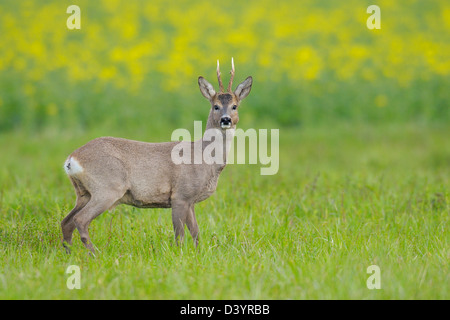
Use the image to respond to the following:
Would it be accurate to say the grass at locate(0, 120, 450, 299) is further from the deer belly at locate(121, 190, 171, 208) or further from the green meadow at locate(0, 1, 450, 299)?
the deer belly at locate(121, 190, 171, 208)

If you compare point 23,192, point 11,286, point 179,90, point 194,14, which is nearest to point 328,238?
point 11,286

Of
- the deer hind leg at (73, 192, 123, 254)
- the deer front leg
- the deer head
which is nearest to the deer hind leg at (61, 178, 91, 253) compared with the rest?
the deer hind leg at (73, 192, 123, 254)

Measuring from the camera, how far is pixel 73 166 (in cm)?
571

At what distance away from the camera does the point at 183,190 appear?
5914mm

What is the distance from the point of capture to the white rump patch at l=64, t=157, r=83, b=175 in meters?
5.70

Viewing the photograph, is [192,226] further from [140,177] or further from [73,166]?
[73,166]

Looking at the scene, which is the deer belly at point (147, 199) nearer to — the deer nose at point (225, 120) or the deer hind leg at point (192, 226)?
the deer hind leg at point (192, 226)

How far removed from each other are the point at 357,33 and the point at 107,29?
6.87 m

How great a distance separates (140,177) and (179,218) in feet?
1.56

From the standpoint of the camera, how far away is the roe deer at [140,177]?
568 centimetres

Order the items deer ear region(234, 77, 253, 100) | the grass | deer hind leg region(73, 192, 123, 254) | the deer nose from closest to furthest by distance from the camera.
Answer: the grass
deer hind leg region(73, 192, 123, 254)
the deer nose
deer ear region(234, 77, 253, 100)

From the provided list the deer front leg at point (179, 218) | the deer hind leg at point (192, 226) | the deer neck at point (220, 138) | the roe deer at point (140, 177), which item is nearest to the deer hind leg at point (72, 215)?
the roe deer at point (140, 177)

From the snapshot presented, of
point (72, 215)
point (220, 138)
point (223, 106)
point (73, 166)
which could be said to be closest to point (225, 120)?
point (223, 106)
